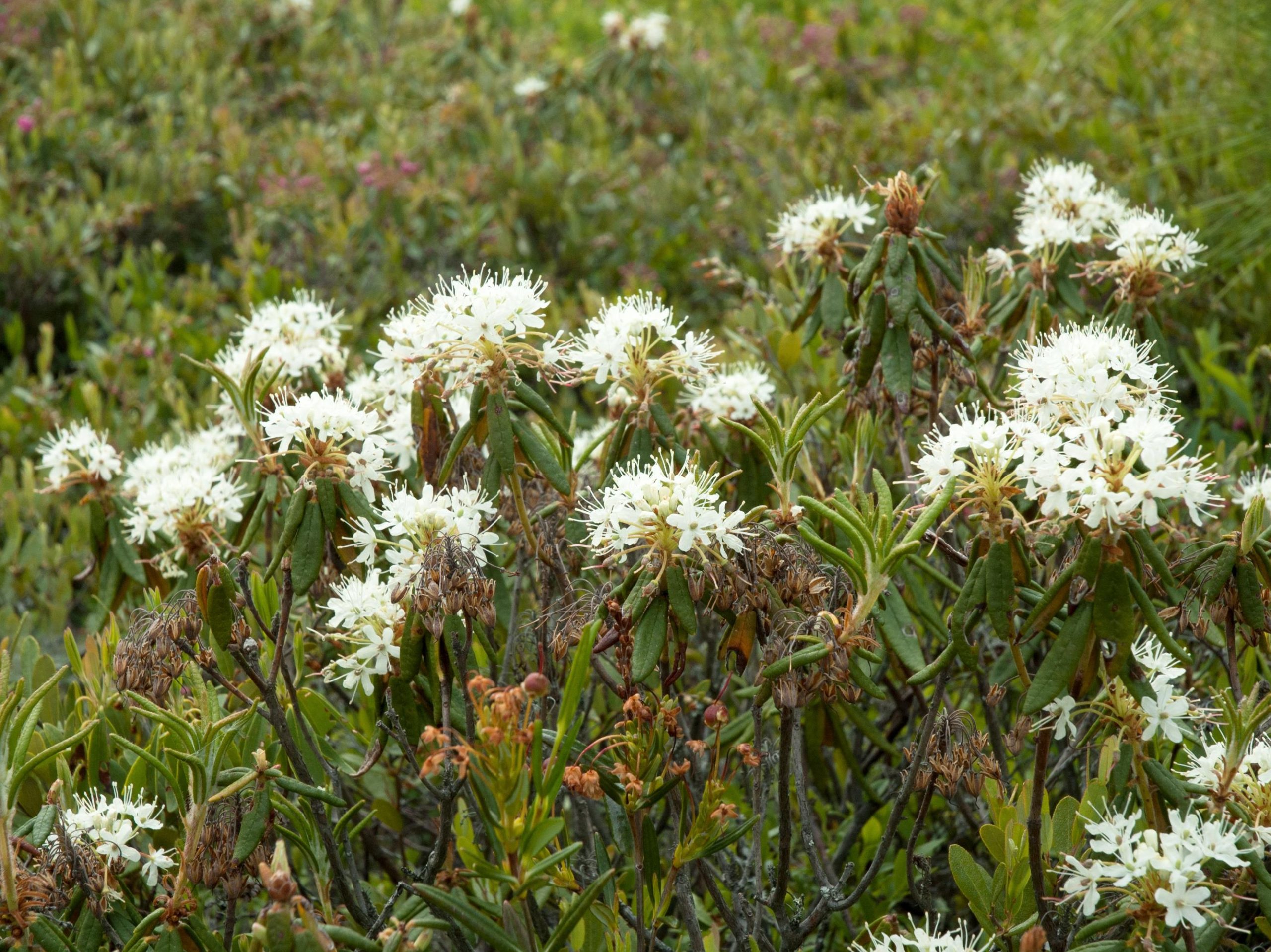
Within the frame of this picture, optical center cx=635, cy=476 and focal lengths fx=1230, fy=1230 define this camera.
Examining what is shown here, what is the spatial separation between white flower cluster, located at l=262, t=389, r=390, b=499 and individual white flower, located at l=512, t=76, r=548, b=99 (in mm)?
4508

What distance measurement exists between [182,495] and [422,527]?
0.74m

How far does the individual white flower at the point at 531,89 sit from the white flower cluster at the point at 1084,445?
4.73 meters

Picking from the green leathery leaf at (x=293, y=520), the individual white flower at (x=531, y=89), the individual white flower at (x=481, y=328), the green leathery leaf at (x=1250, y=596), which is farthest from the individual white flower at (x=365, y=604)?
the individual white flower at (x=531, y=89)

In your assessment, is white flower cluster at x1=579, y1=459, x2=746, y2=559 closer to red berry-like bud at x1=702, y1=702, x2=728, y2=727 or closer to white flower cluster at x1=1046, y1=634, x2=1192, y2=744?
red berry-like bud at x1=702, y1=702, x2=728, y2=727

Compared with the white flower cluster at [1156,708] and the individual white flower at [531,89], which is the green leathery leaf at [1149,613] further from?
the individual white flower at [531,89]

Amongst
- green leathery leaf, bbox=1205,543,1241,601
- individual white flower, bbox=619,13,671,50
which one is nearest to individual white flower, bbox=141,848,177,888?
green leathery leaf, bbox=1205,543,1241,601

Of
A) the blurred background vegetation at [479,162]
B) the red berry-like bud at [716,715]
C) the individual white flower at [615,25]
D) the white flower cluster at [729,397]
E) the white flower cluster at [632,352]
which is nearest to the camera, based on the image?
the red berry-like bud at [716,715]

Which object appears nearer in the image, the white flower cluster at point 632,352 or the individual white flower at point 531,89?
the white flower cluster at point 632,352

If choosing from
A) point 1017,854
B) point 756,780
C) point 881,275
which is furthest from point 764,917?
point 881,275

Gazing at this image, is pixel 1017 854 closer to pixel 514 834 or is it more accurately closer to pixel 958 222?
pixel 514 834

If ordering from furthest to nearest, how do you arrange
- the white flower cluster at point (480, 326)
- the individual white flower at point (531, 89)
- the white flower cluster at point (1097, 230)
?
the individual white flower at point (531, 89), the white flower cluster at point (1097, 230), the white flower cluster at point (480, 326)

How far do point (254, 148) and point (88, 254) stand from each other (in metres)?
1.00

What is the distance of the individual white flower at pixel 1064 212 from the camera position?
267 centimetres

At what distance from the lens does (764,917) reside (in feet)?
8.03
